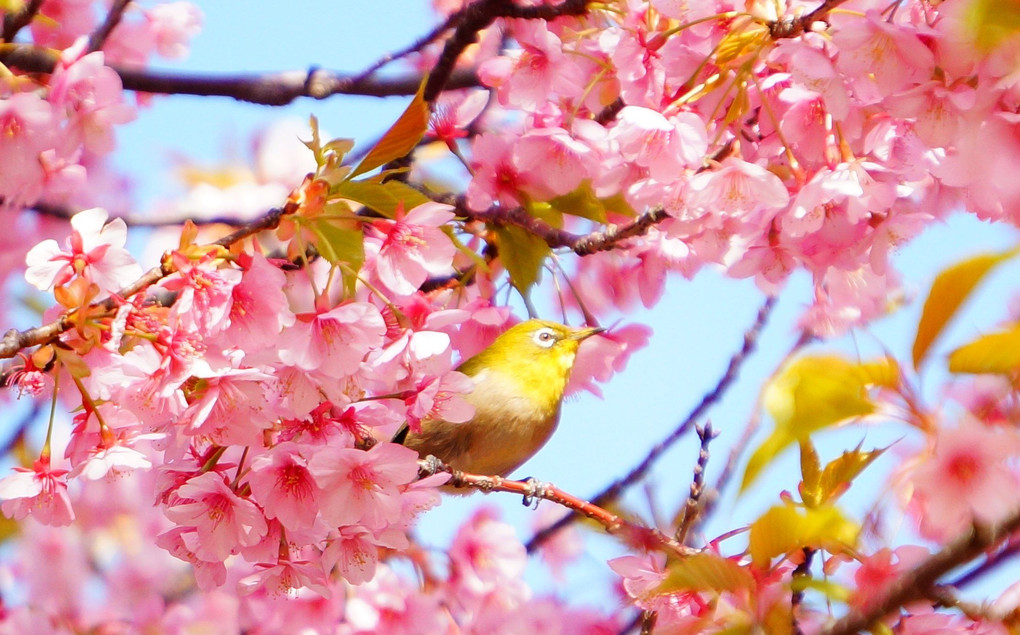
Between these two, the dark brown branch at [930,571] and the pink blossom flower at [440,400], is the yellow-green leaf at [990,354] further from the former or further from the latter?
the pink blossom flower at [440,400]

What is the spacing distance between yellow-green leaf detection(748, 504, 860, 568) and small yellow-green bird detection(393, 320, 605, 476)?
1.76 meters

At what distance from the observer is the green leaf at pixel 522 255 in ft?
7.22

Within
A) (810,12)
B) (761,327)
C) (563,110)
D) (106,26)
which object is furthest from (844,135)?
(106,26)

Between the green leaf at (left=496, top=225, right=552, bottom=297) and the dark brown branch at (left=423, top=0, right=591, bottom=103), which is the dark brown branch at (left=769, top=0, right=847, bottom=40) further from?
the green leaf at (left=496, top=225, right=552, bottom=297)

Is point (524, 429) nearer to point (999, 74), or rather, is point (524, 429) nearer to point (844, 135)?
point (844, 135)

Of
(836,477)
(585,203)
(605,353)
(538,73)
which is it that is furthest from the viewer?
(605,353)

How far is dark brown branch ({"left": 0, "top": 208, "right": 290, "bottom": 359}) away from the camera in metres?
1.51

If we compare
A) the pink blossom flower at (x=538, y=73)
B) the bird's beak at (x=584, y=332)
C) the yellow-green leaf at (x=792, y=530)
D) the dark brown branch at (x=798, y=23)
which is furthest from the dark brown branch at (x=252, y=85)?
the yellow-green leaf at (x=792, y=530)

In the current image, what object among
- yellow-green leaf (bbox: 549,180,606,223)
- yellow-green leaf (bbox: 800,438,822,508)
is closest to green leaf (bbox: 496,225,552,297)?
yellow-green leaf (bbox: 549,180,606,223)

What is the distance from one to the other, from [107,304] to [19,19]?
1.02 m

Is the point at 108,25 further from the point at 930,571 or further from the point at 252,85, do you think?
the point at 930,571

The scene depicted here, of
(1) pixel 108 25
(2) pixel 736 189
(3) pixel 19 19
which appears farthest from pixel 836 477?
(1) pixel 108 25

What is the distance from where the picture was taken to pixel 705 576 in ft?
3.28

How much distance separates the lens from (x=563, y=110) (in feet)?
7.58
